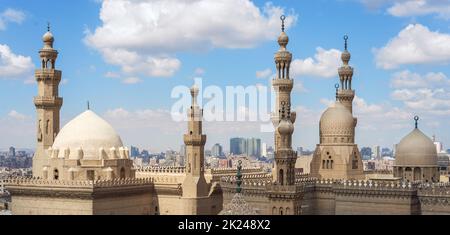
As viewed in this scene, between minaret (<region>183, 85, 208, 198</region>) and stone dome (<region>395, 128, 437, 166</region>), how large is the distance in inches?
468

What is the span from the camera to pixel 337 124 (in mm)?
42000

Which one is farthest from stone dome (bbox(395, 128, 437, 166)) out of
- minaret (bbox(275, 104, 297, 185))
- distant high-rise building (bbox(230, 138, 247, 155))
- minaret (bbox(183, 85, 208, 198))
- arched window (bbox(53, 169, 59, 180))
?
distant high-rise building (bbox(230, 138, 247, 155))

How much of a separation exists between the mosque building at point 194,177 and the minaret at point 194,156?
0.06 m

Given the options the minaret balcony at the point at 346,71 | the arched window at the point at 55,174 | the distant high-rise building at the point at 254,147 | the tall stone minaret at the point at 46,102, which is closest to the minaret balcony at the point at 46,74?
the tall stone minaret at the point at 46,102

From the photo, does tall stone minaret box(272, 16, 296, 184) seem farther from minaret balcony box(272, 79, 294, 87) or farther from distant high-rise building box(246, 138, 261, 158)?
distant high-rise building box(246, 138, 261, 158)

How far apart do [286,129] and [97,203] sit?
12.6 m

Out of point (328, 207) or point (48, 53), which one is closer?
point (328, 207)

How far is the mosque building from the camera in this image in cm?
3650

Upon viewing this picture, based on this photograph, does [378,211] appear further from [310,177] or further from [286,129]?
[286,129]

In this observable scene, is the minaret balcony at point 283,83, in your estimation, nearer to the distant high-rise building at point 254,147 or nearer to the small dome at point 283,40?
the small dome at point 283,40

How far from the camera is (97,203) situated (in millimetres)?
36656

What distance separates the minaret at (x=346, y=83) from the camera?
148 feet

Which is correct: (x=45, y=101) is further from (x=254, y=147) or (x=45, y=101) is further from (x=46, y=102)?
(x=254, y=147)
